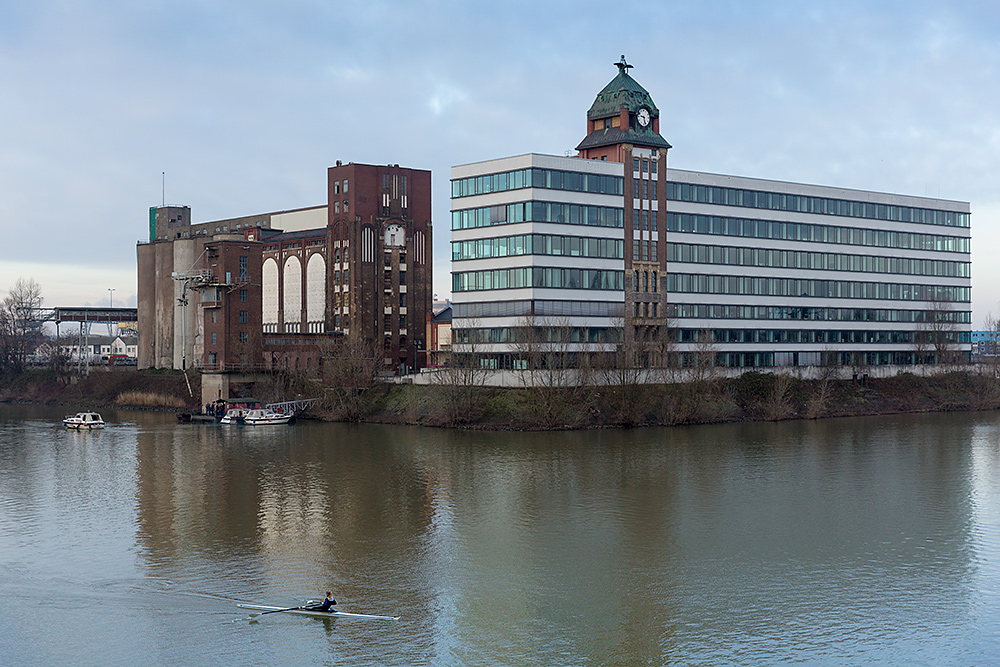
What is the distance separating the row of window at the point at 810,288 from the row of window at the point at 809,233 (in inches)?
199

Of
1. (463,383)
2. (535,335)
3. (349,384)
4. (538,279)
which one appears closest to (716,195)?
(538,279)

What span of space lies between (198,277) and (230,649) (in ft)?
305

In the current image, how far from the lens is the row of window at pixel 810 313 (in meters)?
115

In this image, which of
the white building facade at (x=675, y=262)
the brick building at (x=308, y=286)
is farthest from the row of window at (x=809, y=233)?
the brick building at (x=308, y=286)

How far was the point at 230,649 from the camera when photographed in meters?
32.2

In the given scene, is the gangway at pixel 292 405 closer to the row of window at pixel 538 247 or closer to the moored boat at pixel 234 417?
the moored boat at pixel 234 417

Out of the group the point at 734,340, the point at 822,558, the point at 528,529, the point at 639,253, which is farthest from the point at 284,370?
the point at 822,558

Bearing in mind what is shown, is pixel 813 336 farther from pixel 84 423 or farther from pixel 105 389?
pixel 105 389

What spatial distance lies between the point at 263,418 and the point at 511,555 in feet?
214

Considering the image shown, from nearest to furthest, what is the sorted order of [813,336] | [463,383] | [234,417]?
[463,383], [234,417], [813,336]

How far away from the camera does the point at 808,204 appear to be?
12262 centimetres

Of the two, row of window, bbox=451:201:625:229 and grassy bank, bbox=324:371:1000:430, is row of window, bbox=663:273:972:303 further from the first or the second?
grassy bank, bbox=324:371:1000:430

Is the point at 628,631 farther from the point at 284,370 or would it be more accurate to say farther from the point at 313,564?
the point at 284,370

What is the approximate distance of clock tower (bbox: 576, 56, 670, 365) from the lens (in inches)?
4306
